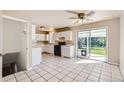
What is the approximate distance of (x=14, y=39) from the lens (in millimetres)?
4551

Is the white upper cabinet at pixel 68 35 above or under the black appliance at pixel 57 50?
above

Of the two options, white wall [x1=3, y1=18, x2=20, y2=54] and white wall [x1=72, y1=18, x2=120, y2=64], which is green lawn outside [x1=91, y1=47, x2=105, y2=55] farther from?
white wall [x1=3, y1=18, x2=20, y2=54]

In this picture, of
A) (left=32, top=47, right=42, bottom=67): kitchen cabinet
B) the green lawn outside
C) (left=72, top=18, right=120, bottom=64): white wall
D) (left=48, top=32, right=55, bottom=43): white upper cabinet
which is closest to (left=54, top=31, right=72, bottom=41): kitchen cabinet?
(left=48, top=32, right=55, bottom=43): white upper cabinet

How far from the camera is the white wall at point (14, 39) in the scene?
13.5ft

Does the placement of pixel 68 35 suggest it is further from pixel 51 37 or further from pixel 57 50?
pixel 51 37

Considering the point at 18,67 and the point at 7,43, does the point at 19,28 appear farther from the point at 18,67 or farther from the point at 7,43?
the point at 18,67

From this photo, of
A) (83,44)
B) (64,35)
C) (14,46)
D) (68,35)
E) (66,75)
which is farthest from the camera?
(64,35)

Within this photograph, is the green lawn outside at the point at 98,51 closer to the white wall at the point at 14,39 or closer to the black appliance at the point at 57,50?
the black appliance at the point at 57,50


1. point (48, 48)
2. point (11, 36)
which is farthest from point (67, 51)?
point (11, 36)

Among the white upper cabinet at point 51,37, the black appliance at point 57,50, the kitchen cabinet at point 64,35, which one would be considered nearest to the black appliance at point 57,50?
the black appliance at point 57,50

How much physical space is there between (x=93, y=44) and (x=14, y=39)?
4.69 m

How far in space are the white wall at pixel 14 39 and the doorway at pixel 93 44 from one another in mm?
4080

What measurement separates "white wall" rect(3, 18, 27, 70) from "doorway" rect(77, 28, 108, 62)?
4.08m
